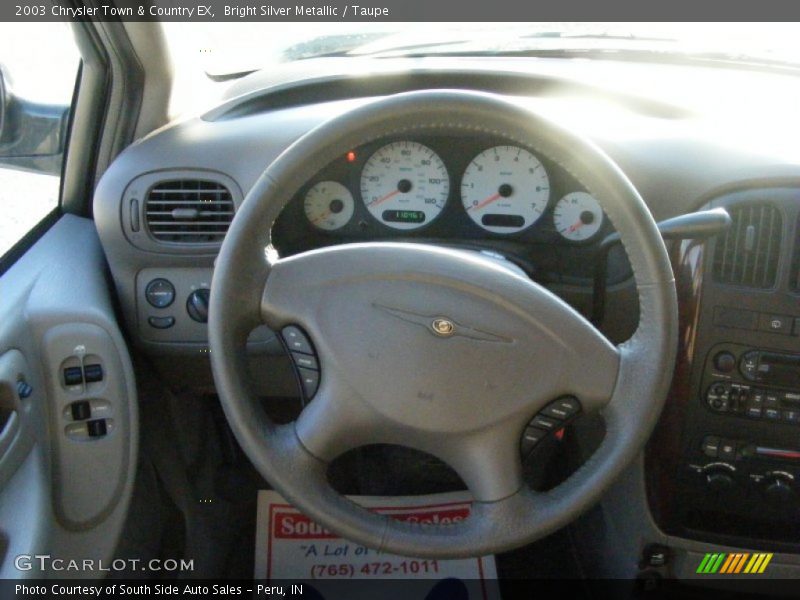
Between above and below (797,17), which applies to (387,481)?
below

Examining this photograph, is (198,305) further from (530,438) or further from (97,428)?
(530,438)

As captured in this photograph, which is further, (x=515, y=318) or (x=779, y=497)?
(x=779, y=497)

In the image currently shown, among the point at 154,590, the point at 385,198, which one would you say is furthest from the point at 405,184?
the point at 154,590

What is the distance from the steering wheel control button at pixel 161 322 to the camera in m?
1.91

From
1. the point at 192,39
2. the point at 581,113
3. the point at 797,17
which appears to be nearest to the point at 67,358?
the point at 192,39

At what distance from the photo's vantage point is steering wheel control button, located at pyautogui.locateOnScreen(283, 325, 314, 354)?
1321 millimetres

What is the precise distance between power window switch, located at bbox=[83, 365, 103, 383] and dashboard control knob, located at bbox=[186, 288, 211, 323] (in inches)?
9.1

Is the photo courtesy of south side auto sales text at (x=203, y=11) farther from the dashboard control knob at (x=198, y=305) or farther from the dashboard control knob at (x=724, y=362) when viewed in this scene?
the dashboard control knob at (x=724, y=362)

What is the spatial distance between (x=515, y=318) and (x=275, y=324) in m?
0.36

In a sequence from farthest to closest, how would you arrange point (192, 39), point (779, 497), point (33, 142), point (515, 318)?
1. point (192, 39)
2. point (33, 142)
3. point (779, 497)
4. point (515, 318)

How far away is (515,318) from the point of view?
1252mm

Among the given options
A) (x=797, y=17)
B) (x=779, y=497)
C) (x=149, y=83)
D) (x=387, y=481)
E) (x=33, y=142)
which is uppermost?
(x=797, y=17)

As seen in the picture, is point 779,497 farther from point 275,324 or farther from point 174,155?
point 174,155

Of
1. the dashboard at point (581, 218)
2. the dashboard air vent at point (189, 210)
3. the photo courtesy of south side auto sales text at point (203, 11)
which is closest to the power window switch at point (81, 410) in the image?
the dashboard at point (581, 218)
